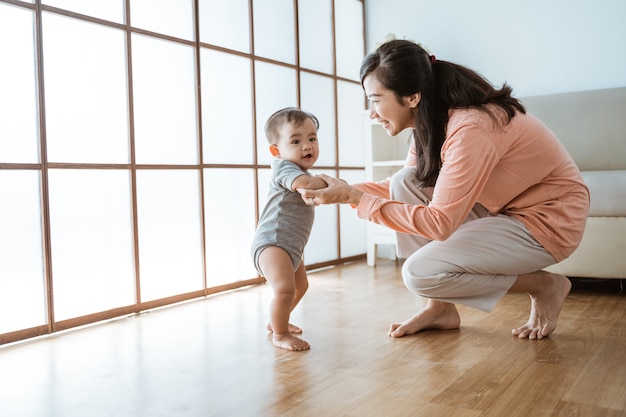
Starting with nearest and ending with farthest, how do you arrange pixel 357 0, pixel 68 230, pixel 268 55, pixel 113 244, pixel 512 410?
pixel 512 410 → pixel 68 230 → pixel 113 244 → pixel 268 55 → pixel 357 0

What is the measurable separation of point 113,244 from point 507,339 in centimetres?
142

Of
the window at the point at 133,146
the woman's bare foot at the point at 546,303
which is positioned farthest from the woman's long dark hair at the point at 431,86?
the window at the point at 133,146

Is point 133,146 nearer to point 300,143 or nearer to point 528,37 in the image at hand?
point 300,143

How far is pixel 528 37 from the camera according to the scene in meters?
3.37

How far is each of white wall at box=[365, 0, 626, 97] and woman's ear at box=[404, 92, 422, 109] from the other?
2.04m

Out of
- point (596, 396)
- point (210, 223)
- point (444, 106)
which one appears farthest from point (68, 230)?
point (596, 396)

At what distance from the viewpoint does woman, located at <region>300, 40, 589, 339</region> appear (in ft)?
4.94

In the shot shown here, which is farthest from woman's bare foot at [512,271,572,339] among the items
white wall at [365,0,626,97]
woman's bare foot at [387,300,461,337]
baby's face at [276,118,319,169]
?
white wall at [365,0,626,97]

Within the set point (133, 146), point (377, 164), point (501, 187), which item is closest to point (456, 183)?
point (501, 187)

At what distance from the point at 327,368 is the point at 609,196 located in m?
1.48

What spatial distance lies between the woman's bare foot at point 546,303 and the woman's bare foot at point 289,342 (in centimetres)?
62

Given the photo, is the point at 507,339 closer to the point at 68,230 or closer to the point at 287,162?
the point at 287,162

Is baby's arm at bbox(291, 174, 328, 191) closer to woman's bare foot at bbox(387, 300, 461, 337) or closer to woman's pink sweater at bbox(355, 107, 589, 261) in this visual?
woman's pink sweater at bbox(355, 107, 589, 261)

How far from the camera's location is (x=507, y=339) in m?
1.75
